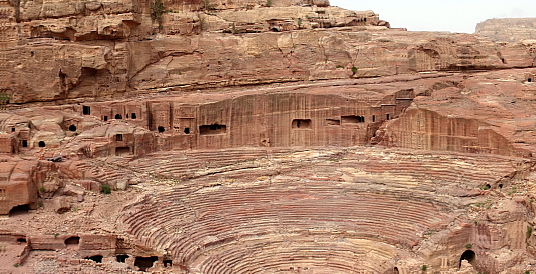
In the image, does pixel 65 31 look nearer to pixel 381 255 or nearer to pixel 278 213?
pixel 278 213

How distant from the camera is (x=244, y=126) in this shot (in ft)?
102

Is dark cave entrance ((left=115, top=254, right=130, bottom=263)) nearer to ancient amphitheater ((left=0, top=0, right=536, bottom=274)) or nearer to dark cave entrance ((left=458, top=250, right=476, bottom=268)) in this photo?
ancient amphitheater ((left=0, top=0, right=536, bottom=274))

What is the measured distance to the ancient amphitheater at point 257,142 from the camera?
78.0ft

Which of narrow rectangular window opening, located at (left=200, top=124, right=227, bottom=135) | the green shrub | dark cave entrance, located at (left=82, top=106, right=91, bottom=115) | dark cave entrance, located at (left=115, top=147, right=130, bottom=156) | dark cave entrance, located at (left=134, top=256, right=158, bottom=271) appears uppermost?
dark cave entrance, located at (left=82, top=106, right=91, bottom=115)

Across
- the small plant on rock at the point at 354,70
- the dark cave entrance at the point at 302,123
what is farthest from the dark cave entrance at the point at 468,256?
the small plant on rock at the point at 354,70

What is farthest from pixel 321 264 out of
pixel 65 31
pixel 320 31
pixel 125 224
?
pixel 65 31

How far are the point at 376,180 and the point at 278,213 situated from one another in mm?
4517

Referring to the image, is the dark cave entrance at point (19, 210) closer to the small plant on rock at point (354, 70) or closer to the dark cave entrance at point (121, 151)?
the dark cave entrance at point (121, 151)

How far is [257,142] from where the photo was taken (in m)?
31.3

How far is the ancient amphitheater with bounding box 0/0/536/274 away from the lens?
78.0 feet

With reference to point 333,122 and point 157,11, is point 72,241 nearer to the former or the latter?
point 333,122

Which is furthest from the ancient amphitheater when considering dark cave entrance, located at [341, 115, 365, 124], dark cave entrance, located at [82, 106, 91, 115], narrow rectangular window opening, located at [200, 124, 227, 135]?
narrow rectangular window opening, located at [200, 124, 227, 135]

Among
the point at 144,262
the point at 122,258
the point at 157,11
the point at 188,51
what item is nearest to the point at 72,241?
the point at 122,258

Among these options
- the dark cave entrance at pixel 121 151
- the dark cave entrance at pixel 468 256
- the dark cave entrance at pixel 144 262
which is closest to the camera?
the dark cave entrance at pixel 144 262
